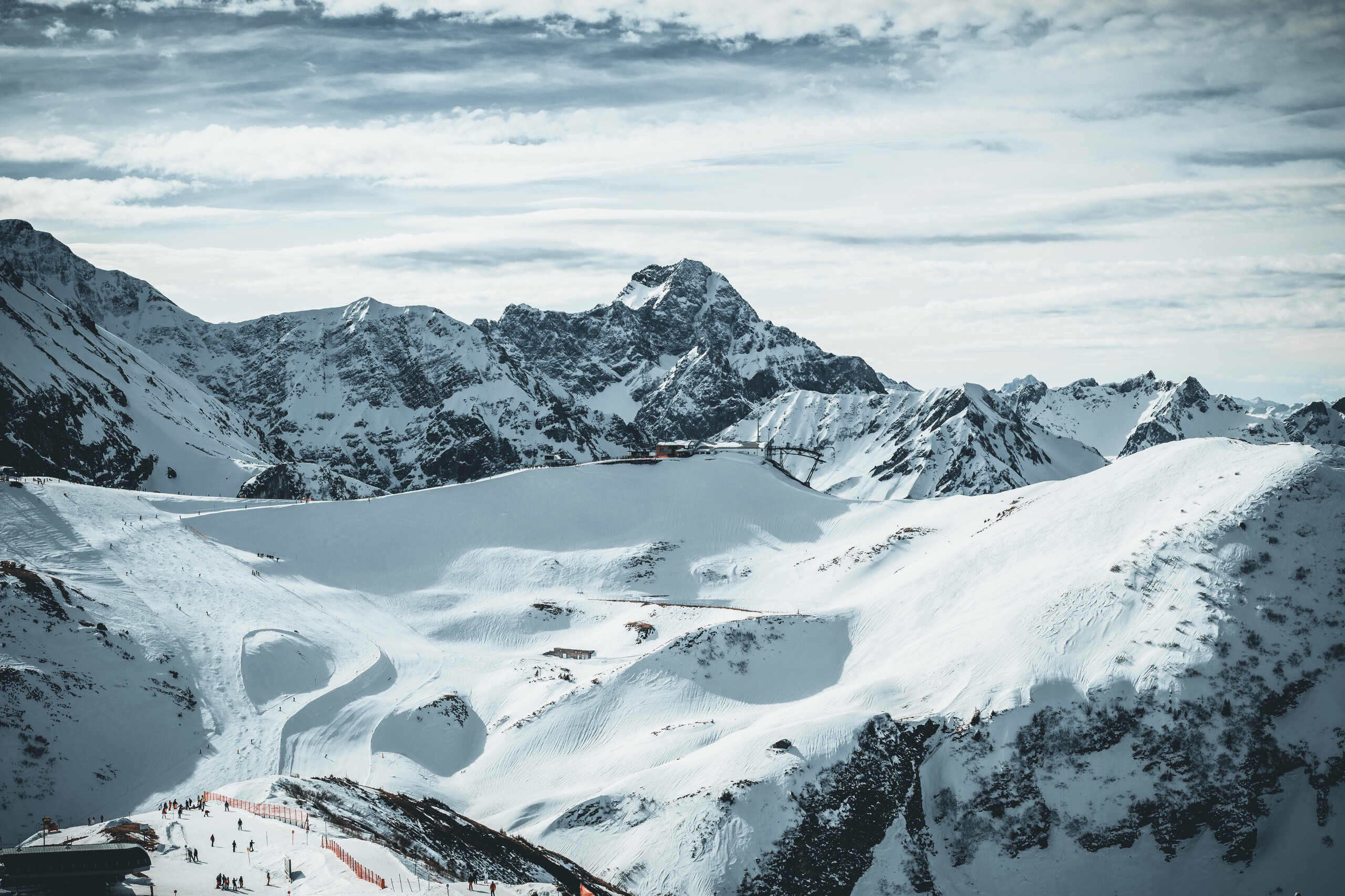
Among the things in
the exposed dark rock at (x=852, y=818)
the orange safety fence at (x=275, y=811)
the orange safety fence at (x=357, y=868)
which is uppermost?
the orange safety fence at (x=357, y=868)

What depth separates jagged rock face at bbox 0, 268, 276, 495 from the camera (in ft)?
443

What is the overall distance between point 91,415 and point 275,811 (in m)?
136

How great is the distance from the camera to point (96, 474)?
140000mm

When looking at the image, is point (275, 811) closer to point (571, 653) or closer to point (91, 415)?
point (571, 653)

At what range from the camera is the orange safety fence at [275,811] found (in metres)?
39.7

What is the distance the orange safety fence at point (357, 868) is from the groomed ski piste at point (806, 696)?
0.83m

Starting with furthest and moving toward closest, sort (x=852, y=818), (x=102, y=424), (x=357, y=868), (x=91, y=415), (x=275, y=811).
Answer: (x=102, y=424)
(x=91, y=415)
(x=852, y=818)
(x=275, y=811)
(x=357, y=868)

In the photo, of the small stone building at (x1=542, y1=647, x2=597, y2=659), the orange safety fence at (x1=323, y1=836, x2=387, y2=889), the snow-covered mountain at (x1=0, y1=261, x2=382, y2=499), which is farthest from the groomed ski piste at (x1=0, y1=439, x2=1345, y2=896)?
the snow-covered mountain at (x1=0, y1=261, x2=382, y2=499)

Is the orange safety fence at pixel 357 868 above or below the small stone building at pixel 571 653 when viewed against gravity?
above

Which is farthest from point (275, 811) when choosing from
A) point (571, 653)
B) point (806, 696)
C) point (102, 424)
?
point (102, 424)

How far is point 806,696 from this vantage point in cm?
6388

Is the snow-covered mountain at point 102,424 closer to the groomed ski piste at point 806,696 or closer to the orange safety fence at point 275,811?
the groomed ski piste at point 806,696

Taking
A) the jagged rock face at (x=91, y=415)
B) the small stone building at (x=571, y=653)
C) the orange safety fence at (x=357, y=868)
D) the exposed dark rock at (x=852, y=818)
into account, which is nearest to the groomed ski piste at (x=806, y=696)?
the exposed dark rock at (x=852, y=818)

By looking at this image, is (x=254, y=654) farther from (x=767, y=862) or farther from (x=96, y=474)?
(x=96, y=474)
